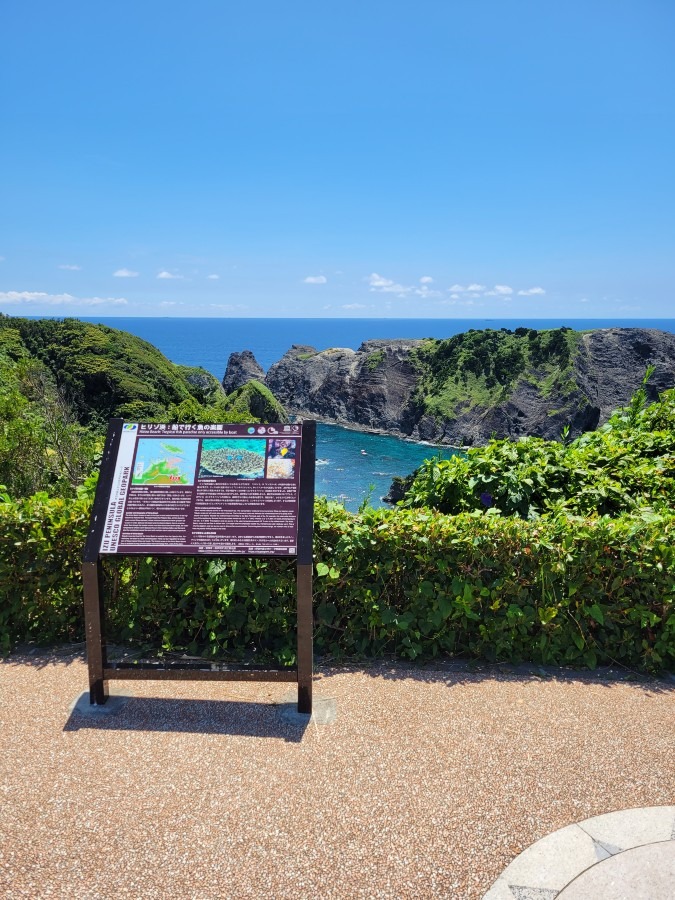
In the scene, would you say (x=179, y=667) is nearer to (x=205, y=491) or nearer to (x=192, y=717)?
(x=192, y=717)

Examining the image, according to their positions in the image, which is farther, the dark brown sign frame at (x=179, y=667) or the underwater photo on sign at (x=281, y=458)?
the underwater photo on sign at (x=281, y=458)

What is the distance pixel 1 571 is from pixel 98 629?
4.31 ft

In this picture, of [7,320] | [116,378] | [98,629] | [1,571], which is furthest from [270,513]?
[7,320]

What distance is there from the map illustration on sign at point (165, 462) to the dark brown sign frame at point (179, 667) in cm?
26

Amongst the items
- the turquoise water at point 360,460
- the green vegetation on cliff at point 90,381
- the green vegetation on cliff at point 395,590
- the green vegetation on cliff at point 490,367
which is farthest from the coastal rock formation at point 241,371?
the green vegetation on cliff at point 395,590

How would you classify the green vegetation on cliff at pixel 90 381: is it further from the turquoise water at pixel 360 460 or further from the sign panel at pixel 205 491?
the turquoise water at pixel 360 460

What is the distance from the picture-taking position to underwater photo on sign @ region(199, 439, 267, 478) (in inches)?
178

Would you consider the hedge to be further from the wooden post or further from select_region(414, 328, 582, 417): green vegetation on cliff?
select_region(414, 328, 582, 417): green vegetation on cliff

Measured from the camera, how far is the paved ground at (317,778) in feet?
9.99

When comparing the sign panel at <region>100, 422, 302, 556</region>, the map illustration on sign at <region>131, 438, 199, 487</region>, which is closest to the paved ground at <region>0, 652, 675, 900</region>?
the sign panel at <region>100, 422, 302, 556</region>

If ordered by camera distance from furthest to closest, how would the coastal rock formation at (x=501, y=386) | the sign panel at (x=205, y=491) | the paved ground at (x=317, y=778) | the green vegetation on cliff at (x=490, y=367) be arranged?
the green vegetation on cliff at (x=490, y=367) < the coastal rock formation at (x=501, y=386) < the sign panel at (x=205, y=491) < the paved ground at (x=317, y=778)

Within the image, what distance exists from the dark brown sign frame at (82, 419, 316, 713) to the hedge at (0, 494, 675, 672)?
595 millimetres

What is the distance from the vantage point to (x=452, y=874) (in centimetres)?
304

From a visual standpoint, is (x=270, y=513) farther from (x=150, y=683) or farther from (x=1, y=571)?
(x=1, y=571)
